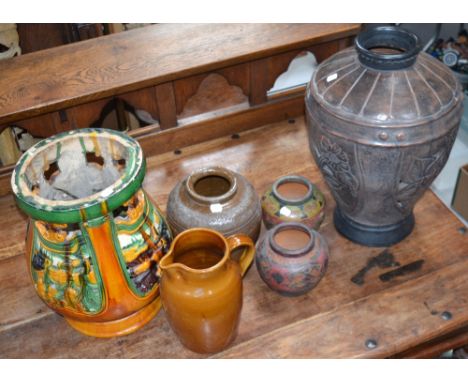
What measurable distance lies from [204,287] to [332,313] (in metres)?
0.34

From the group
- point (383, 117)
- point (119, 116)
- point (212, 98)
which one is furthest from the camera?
point (119, 116)

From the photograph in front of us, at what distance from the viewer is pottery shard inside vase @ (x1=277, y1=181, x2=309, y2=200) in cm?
141

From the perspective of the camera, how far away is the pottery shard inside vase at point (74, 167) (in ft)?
3.88

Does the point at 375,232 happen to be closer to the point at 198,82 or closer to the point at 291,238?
the point at 291,238

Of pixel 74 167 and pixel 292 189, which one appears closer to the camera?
pixel 74 167

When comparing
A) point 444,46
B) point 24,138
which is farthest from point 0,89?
point 444,46

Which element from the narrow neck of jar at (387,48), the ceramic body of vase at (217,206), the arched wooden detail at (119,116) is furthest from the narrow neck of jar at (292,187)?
the arched wooden detail at (119,116)

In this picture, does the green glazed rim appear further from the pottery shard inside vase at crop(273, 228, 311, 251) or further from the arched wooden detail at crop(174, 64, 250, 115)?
the arched wooden detail at crop(174, 64, 250, 115)

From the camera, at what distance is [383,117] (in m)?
1.15

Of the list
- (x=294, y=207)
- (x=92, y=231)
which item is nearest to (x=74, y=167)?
(x=92, y=231)

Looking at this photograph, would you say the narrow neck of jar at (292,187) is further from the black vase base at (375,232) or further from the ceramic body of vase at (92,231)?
the ceramic body of vase at (92,231)

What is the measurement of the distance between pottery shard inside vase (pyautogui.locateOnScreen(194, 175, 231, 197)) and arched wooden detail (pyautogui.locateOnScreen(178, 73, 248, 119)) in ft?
1.37

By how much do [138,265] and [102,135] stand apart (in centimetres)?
26

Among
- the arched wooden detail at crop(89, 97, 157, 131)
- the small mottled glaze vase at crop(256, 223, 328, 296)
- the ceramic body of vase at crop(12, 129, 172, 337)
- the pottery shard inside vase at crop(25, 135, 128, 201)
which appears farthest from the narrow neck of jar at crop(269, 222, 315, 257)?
the arched wooden detail at crop(89, 97, 157, 131)
